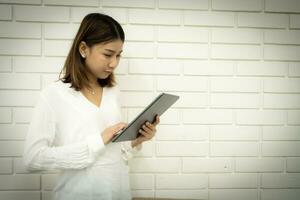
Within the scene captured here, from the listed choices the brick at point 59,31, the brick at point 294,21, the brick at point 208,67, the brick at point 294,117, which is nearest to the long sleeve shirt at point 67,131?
the brick at point 59,31

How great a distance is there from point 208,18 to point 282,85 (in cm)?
57

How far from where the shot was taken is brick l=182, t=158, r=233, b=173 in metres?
1.54

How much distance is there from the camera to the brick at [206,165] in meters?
1.54

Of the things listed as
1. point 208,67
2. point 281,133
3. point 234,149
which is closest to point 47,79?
point 208,67

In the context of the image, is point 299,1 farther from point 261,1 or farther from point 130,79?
point 130,79

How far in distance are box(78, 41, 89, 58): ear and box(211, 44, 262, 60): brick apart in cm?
73

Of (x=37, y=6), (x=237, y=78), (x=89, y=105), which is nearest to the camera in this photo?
(x=89, y=105)

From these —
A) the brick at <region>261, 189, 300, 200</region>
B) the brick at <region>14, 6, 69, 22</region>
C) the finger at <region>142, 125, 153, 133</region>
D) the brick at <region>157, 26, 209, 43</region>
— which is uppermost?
the brick at <region>14, 6, 69, 22</region>

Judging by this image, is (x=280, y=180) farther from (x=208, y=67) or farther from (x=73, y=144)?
(x=73, y=144)

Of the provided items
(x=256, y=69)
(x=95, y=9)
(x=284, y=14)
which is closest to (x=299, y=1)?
(x=284, y=14)

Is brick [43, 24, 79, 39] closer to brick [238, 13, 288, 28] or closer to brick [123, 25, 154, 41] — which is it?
brick [123, 25, 154, 41]

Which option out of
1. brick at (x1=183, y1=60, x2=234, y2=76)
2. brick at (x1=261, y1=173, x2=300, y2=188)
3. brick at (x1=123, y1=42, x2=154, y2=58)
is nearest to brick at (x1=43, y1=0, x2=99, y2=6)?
brick at (x1=123, y1=42, x2=154, y2=58)

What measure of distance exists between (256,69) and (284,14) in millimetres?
348

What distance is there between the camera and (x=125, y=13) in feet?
4.79
